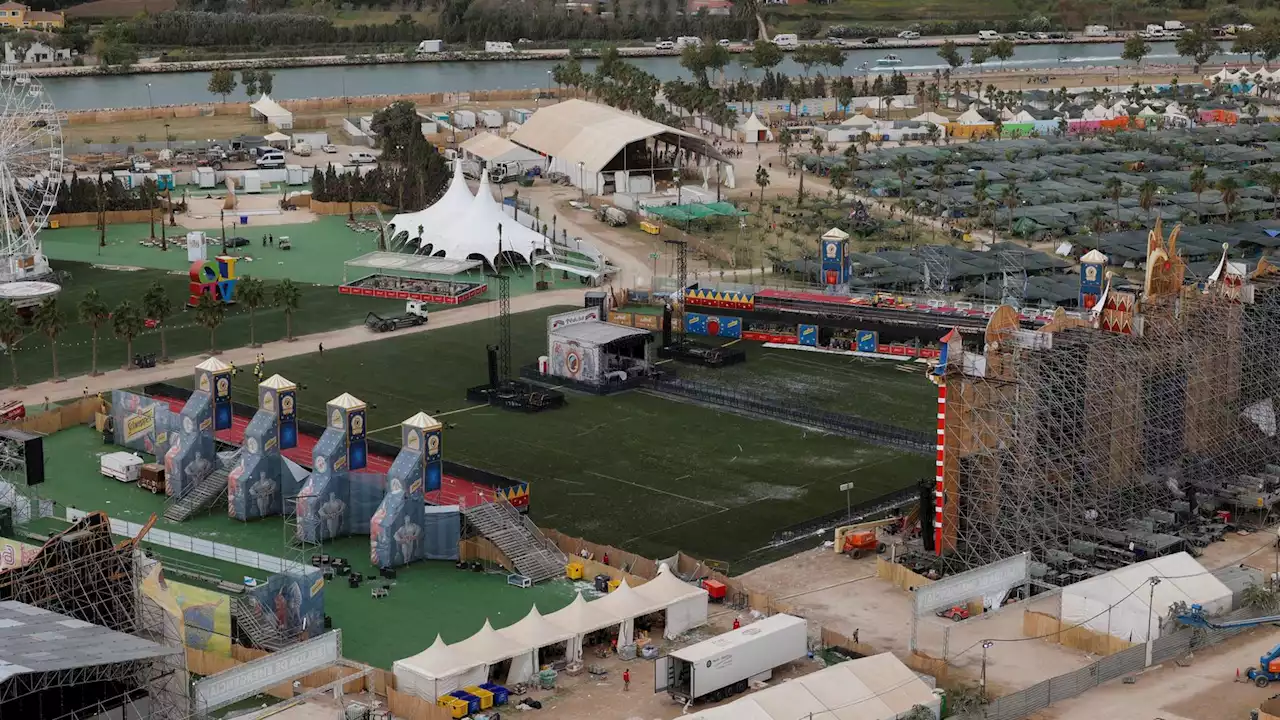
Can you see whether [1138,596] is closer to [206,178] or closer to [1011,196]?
[1011,196]

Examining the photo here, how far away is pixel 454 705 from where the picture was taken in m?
57.2

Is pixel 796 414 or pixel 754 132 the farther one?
pixel 754 132

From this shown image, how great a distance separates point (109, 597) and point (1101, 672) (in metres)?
Result: 29.4

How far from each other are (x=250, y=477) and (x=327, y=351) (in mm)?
27777

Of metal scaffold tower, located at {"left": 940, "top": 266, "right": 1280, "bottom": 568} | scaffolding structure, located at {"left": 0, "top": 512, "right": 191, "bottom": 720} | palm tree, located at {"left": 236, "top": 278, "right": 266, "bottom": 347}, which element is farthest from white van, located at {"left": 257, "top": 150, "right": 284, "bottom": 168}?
scaffolding structure, located at {"left": 0, "top": 512, "right": 191, "bottom": 720}

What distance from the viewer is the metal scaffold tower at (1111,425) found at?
229 ft

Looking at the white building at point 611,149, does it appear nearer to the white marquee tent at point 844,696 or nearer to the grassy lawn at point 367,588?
the grassy lawn at point 367,588

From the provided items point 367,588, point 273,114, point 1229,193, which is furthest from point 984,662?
point 273,114

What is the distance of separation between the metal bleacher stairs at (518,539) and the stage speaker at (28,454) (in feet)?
55.6

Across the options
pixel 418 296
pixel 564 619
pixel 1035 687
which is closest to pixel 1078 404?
pixel 1035 687

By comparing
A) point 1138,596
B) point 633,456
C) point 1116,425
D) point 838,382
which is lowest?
point 838,382

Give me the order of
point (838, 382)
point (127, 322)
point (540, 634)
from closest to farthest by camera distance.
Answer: point (540, 634) → point (127, 322) → point (838, 382)

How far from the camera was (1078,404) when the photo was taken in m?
73.1

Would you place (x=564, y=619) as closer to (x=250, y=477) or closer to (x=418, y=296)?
(x=250, y=477)
